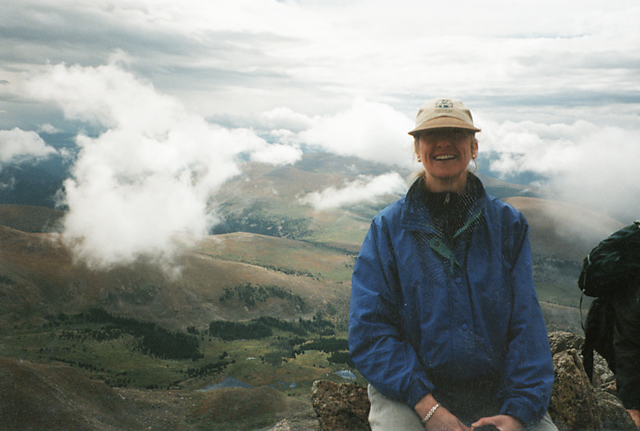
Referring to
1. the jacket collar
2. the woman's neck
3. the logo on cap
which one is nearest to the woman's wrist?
the jacket collar

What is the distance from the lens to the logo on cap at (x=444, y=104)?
3.01 m

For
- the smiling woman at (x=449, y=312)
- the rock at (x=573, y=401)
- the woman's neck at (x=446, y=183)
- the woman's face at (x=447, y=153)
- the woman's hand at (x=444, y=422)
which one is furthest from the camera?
the rock at (x=573, y=401)

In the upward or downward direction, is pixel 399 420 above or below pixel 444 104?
below

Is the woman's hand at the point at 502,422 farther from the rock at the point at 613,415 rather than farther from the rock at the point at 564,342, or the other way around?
the rock at the point at 564,342

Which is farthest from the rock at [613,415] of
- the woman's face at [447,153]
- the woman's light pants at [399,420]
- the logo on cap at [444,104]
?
the logo on cap at [444,104]

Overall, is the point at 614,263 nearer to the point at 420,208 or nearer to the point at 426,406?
the point at 420,208

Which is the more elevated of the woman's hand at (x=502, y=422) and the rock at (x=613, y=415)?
→ the woman's hand at (x=502, y=422)

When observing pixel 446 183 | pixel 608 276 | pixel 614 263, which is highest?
pixel 446 183

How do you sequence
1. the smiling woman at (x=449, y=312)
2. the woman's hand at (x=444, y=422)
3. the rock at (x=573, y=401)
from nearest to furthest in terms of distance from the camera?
the woman's hand at (x=444, y=422) < the smiling woman at (x=449, y=312) < the rock at (x=573, y=401)

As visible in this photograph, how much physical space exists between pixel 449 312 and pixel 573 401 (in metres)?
3.35

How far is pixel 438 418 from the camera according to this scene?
2730 millimetres

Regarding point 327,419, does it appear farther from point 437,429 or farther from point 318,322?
point 318,322

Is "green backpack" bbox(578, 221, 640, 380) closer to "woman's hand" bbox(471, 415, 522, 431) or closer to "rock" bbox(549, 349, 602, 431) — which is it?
"rock" bbox(549, 349, 602, 431)

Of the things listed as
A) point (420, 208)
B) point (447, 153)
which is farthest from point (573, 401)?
point (447, 153)
